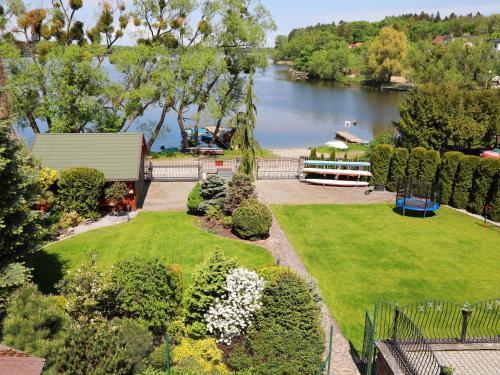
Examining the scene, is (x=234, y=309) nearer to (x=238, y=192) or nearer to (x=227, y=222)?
(x=227, y=222)

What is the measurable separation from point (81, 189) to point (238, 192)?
782cm

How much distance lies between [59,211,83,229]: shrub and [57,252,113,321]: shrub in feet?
27.5

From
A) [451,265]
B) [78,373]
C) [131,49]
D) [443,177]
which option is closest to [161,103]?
[131,49]

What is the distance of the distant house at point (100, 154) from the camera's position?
77.3ft

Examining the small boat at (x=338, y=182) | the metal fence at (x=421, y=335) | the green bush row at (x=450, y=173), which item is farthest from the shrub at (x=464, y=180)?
the metal fence at (x=421, y=335)

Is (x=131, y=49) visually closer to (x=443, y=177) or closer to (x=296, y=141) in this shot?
(x=296, y=141)

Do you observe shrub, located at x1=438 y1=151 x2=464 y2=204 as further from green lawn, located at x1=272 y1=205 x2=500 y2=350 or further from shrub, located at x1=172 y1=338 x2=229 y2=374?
shrub, located at x1=172 y1=338 x2=229 y2=374

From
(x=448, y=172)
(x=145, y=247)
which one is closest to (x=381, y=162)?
(x=448, y=172)

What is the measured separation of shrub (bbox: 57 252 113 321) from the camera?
13133 mm

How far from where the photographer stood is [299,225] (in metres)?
22.9

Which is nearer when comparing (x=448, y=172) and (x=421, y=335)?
(x=421, y=335)

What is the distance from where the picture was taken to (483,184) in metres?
24.2

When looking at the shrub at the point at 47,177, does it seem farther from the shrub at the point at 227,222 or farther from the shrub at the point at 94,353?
the shrub at the point at 94,353

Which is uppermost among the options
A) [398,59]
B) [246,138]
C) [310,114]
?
[398,59]
